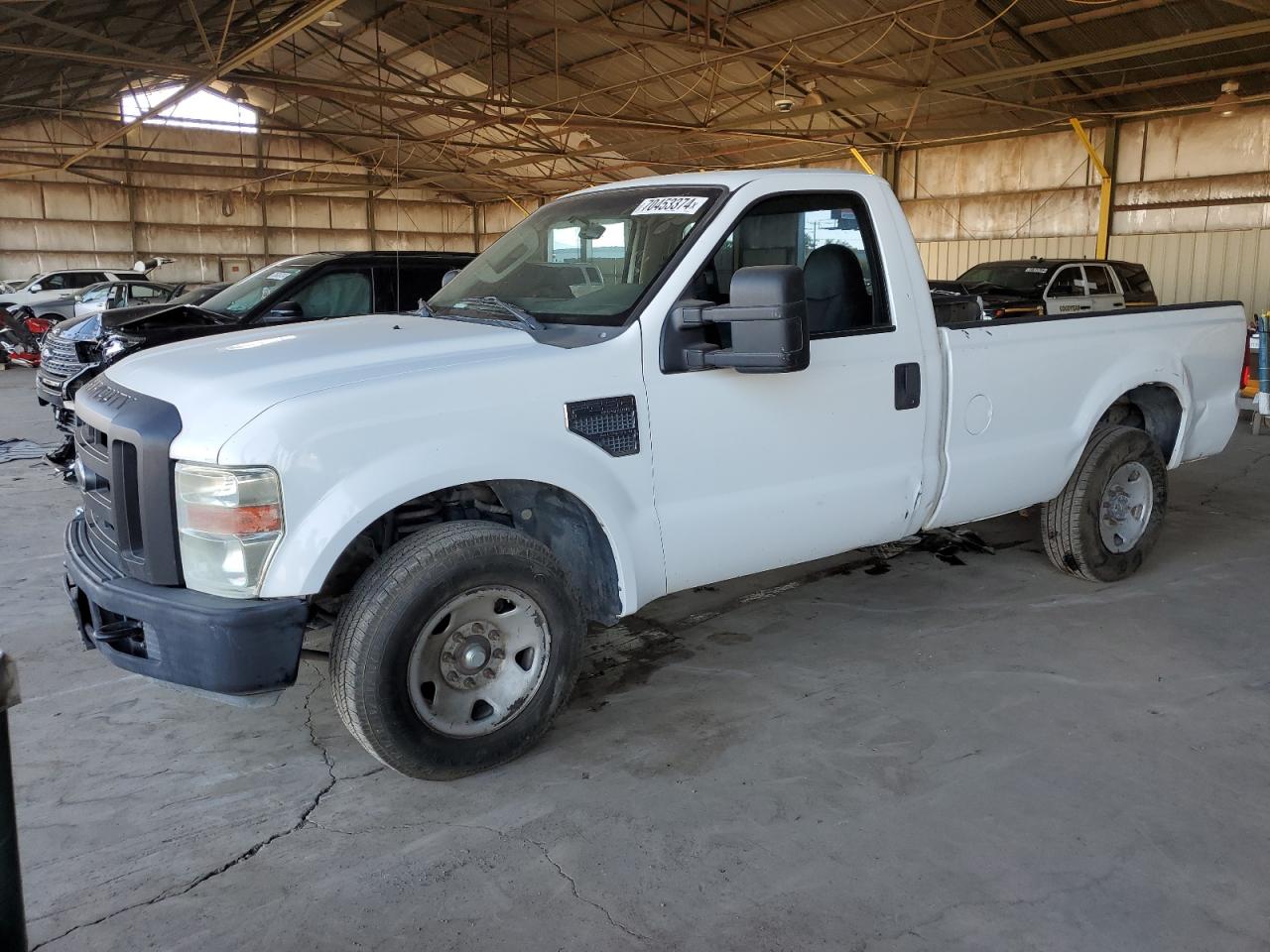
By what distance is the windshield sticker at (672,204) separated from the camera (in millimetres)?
3805

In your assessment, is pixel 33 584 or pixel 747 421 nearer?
pixel 747 421

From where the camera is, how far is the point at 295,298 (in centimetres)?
824

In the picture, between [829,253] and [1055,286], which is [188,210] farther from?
[829,253]

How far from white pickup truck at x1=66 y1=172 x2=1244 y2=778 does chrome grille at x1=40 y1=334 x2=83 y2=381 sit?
270 inches

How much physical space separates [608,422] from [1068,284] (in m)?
13.2

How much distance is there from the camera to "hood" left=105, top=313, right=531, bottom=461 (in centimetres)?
288

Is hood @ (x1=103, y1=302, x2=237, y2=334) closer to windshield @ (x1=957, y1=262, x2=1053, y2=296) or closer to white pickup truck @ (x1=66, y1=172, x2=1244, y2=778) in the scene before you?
white pickup truck @ (x1=66, y1=172, x2=1244, y2=778)

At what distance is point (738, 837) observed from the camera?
2988 millimetres

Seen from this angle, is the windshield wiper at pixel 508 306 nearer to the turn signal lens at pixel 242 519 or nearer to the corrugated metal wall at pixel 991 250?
the turn signal lens at pixel 242 519

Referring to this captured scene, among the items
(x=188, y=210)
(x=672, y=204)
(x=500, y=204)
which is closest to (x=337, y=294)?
(x=672, y=204)

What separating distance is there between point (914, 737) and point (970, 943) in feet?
3.76

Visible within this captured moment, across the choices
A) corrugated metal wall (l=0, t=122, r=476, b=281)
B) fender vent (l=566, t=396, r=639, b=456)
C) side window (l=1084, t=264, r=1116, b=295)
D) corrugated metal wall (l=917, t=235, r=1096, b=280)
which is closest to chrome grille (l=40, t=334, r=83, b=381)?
fender vent (l=566, t=396, r=639, b=456)

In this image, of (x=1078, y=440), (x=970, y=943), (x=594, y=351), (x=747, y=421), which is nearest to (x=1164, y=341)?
(x=1078, y=440)

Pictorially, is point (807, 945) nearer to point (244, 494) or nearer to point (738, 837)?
point (738, 837)
